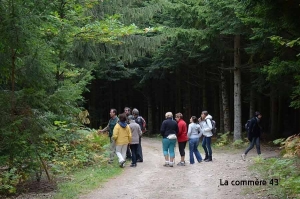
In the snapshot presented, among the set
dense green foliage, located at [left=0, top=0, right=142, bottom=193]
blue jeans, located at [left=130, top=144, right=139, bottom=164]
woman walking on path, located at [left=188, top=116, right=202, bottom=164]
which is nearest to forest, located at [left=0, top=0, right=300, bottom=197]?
dense green foliage, located at [left=0, top=0, right=142, bottom=193]

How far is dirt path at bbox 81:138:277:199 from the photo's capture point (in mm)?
8577

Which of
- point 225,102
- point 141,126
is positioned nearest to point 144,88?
point 225,102

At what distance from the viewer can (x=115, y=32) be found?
12867mm

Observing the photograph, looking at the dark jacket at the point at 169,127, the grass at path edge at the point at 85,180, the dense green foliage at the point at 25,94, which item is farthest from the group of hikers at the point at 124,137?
the dense green foliage at the point at 25,94

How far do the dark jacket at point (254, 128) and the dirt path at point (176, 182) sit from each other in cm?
190

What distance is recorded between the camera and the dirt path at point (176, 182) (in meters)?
8.58

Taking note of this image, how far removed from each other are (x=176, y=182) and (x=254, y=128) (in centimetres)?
551

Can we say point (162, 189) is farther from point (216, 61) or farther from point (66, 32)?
point (216, 61)

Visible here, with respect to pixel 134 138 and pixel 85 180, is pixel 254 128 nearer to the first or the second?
pixel 134 138

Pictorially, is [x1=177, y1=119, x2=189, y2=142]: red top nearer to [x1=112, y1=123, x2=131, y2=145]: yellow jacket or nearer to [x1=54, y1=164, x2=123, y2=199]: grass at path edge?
[x1=112, y1=123, x2=131, y2=145]: yellow jacket

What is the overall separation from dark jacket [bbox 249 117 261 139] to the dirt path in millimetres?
1895

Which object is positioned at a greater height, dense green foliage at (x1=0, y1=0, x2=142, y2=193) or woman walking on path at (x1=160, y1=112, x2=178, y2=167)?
dense green foliage at (x1=0, y1=0, x2=142, y2=193)

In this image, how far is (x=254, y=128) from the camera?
46.5 feet

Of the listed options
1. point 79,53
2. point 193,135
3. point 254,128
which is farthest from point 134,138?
point 79,53
